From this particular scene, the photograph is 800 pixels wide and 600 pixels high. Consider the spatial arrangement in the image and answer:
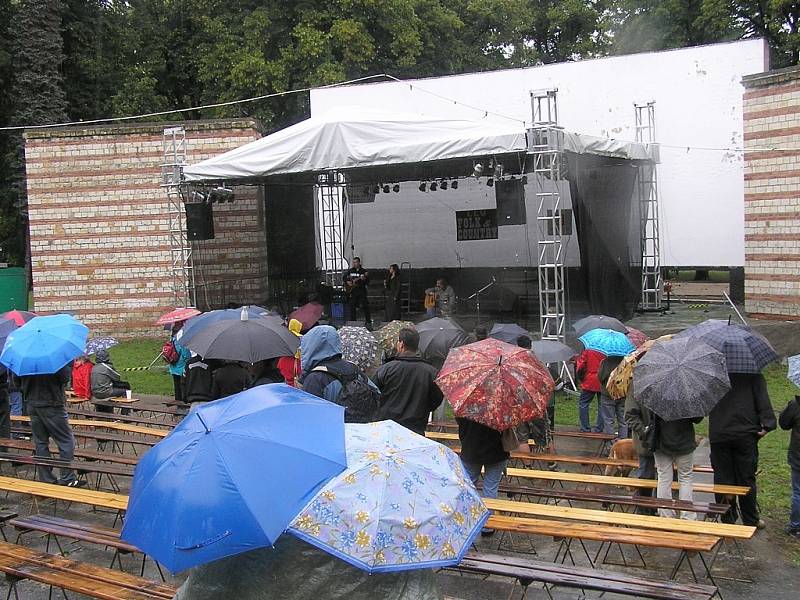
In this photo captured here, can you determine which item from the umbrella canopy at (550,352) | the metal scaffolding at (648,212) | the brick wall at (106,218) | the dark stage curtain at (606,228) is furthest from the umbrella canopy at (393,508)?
the brick wall at (106,218)

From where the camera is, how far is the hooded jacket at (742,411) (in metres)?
6.04

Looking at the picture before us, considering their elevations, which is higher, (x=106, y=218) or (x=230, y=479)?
(x=106, y=218)

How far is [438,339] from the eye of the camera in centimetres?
892

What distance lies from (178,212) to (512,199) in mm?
6437

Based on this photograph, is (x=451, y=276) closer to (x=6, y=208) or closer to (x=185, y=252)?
(x=185, y=252)

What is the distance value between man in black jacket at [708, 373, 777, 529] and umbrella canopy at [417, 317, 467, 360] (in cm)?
326

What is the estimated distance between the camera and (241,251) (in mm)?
19328

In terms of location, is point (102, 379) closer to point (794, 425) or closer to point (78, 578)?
point (78, 578)

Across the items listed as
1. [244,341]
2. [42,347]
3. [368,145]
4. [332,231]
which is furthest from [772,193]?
[42,347]

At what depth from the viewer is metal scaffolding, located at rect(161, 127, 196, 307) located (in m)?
14.7

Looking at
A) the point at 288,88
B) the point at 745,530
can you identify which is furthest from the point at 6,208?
the point at 745,530

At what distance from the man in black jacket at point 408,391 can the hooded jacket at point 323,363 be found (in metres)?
0.29

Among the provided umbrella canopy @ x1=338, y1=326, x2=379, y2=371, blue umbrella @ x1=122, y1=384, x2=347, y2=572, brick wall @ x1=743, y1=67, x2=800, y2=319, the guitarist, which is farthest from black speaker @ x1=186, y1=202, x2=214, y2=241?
blue umbrella @ x1=122, y1=384, x2=347, y2=572

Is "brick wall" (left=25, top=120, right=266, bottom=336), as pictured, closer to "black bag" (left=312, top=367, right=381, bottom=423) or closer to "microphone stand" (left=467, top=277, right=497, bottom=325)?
"microphone stand" (left=467, top=277, right=497, bottom=325)
